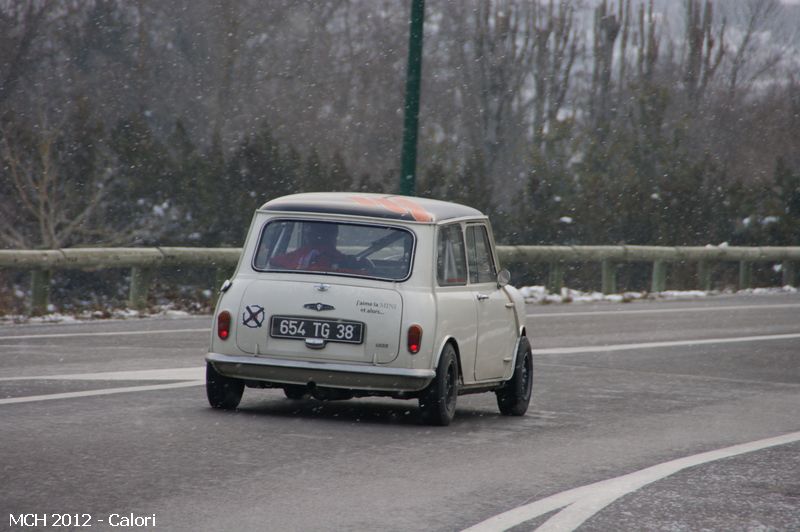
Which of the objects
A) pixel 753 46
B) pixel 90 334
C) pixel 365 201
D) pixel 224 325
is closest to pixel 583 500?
pixel 224 325

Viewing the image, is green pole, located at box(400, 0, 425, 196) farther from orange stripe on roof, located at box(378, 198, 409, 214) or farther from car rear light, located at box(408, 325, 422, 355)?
car rear light, located at box(408, 325, 422, 355)

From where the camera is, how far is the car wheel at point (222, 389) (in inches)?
404

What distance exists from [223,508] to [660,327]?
15.0 meters

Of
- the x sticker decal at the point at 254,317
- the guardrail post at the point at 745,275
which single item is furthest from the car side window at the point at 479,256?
the guardrail post at the point at 745,275

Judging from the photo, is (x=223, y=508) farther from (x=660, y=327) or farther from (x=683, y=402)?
(x=660, y=327)

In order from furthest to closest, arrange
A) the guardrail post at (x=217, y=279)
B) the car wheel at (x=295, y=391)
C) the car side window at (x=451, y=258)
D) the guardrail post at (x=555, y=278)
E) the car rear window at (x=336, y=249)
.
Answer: the guardrail post at (x=555, y=278) → the guardrail post at (x=217, y=279) → the car side window at (x=451, y=258) → the car rear window at (x=336, y=249) → the car wheel at (x=295, y=391)

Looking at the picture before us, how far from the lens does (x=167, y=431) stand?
360 inches

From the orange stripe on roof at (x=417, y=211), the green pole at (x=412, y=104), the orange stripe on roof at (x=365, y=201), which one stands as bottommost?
the orange stripe on roof at (x=417, y=211)

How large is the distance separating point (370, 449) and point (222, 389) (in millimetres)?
1805

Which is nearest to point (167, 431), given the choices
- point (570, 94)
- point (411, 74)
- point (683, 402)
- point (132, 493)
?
point (132, 493)

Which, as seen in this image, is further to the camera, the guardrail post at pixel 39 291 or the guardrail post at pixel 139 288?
the guardrail post at pixel 139 288

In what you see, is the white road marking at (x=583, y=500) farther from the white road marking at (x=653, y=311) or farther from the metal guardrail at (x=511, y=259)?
the white road marking at (x=653, y=311)

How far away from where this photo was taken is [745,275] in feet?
106

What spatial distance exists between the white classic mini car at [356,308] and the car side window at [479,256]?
54mm
